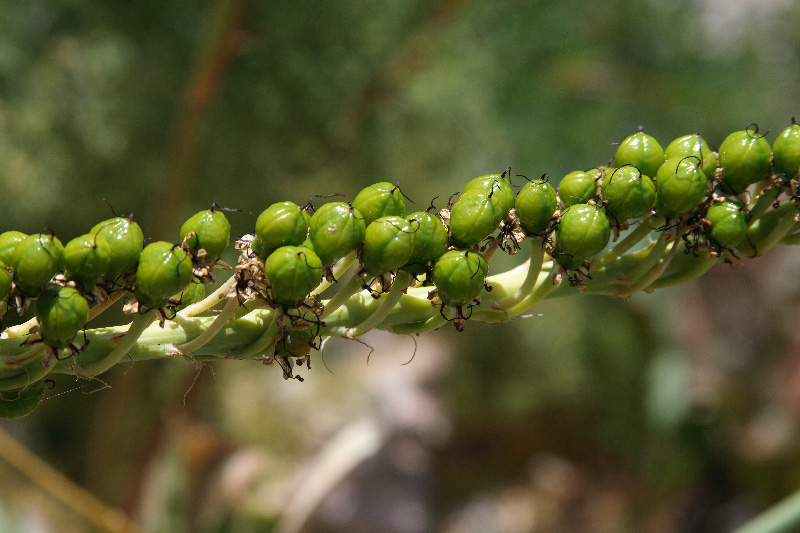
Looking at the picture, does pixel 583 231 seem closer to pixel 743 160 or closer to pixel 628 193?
pixel 628 193

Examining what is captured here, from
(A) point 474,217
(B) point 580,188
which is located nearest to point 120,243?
(A) point 474,217

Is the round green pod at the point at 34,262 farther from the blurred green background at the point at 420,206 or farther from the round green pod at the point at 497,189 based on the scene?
the blurred green background at the point at 420,206

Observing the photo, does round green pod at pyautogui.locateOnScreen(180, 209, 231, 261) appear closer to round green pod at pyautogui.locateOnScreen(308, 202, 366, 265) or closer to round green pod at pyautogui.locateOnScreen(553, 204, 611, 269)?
round green pod at pyautogui.locateOnScreen(308, 202, 366, 265)

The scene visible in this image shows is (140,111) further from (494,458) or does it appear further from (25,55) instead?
(494,458)

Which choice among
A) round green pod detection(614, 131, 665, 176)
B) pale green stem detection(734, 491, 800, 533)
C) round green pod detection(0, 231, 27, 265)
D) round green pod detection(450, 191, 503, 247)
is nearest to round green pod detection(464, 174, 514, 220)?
round green pod detection(450, 191, 503, 247)

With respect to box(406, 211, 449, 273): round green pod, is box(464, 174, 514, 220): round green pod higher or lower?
higher

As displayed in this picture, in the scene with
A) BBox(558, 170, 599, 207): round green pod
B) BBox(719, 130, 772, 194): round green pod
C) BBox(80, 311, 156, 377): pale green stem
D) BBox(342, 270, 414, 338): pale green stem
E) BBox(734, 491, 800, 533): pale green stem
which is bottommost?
BBox(734, 491, 800, 533): pale green stem

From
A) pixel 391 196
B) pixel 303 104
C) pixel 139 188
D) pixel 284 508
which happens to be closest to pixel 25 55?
pixel 139 188

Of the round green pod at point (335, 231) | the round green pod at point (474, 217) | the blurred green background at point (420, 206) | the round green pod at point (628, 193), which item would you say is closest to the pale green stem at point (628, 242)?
the round green pod at point (628, 193)
